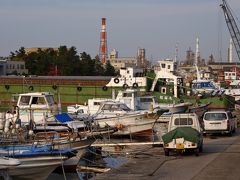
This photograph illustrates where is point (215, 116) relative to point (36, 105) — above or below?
below

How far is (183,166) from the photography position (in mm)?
21578

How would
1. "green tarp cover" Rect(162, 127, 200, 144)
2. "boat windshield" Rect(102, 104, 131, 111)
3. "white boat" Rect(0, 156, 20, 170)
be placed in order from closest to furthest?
"white boat" Rect(0, 156, 20, 170)
"green tarp cover" Rect(162, 127, 200, 144)
"boat windshield" Rect(102, 104, 131, 111)

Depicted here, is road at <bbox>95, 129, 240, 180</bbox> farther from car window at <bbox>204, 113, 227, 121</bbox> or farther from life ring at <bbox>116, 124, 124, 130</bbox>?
life ring at <bbox>116, 124, 124, 130</bbox>

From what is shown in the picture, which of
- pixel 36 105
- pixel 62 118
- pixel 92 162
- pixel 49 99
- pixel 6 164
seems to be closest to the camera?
pixel 6 164

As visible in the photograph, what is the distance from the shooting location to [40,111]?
33.3 m

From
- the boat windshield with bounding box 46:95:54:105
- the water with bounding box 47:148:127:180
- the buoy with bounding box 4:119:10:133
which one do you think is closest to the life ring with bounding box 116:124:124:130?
the boat windshield with bounding box 46:95:54:105

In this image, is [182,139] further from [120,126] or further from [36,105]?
[36,105]

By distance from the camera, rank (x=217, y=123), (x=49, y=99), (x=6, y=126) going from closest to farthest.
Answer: (x=6, y=126) → (x=49, y=99) → (x=217, y=123)

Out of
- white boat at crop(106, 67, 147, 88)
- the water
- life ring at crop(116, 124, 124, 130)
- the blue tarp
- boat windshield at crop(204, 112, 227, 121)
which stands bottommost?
the water

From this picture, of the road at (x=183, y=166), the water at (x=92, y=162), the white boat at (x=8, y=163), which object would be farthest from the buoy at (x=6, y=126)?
the white boat at (x=8, y=163)

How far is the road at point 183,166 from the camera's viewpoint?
19.4 meters

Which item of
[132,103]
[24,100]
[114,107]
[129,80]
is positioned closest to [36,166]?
[24,100]

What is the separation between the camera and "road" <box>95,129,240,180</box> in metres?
19.4

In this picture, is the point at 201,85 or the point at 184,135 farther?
the point at 201,85
